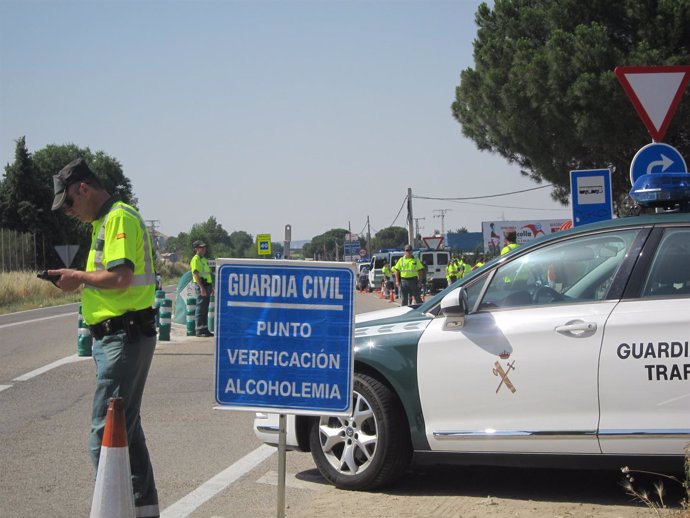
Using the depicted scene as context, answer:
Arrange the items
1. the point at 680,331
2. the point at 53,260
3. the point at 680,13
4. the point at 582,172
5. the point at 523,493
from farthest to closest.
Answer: the point at 53,260 → the point at 680,13 → the point at 582,172 → the point at 523,493 → the point at 680,331

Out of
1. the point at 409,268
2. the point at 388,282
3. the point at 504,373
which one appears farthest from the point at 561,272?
the point at 388,282

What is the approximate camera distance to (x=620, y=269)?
5164 mm

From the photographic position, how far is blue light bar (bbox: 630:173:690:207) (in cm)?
541

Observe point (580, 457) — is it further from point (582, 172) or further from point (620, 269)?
point (582, 172)

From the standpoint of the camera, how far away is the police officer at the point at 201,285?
1600cm

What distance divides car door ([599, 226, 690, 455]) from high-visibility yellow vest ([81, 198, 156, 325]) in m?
2.62

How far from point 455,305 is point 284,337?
122 cm

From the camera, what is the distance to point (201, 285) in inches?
624

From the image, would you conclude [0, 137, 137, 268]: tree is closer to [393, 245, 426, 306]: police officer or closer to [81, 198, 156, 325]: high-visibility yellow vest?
[393, 245, 426, 306]: police officer

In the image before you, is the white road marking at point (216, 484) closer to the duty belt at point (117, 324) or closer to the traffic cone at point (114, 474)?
the traffic cone at point (114, 474)

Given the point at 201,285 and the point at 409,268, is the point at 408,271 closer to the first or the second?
the point at 409,268

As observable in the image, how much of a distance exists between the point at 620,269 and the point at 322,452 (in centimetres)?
224

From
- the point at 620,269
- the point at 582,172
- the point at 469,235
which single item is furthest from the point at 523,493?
the point at 469,235

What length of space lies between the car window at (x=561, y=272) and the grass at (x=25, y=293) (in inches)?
1204
